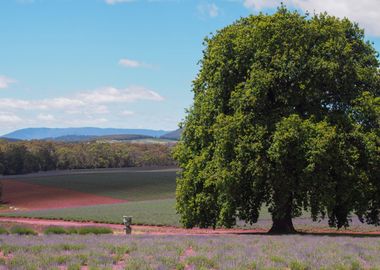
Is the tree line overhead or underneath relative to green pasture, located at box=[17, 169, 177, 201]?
overhead

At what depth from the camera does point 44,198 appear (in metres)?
94.2

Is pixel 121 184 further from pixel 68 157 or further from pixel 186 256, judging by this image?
pixel 186 256

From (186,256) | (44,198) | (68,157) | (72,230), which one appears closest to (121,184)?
(44,198)

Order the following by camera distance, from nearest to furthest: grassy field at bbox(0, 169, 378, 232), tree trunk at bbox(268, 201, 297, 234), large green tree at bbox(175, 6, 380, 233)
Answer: large green tree at bbox(175, 6, 380, 233), tree trunk at bbox(268, 201, 297, 234), grassy field at bbox(0, 169, 378, 232)

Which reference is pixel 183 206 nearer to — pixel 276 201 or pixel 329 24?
pixel 276 201

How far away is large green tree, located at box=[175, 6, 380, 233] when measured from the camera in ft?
96.4

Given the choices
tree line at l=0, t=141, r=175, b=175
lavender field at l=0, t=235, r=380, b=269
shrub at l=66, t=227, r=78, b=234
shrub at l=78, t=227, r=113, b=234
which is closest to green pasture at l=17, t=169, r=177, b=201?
tree line at l=0, t=141, r=175, b=175

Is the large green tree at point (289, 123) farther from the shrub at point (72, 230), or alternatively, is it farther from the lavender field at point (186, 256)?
the lavender field at point (186, 256)

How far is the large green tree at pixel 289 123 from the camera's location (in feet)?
96.4

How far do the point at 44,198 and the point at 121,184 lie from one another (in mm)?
23455

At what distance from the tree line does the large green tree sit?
121513 millimetres

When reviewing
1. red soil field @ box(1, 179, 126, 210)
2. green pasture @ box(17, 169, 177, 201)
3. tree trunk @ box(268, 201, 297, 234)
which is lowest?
red soil field @ box(1, 179, 126, 210)

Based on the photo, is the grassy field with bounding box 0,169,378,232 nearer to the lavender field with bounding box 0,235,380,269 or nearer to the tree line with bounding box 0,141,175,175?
the tree line with bounding box 0,141,175,175

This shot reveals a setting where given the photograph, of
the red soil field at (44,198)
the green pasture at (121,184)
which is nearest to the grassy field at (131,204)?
the green pasture at (121,184)
